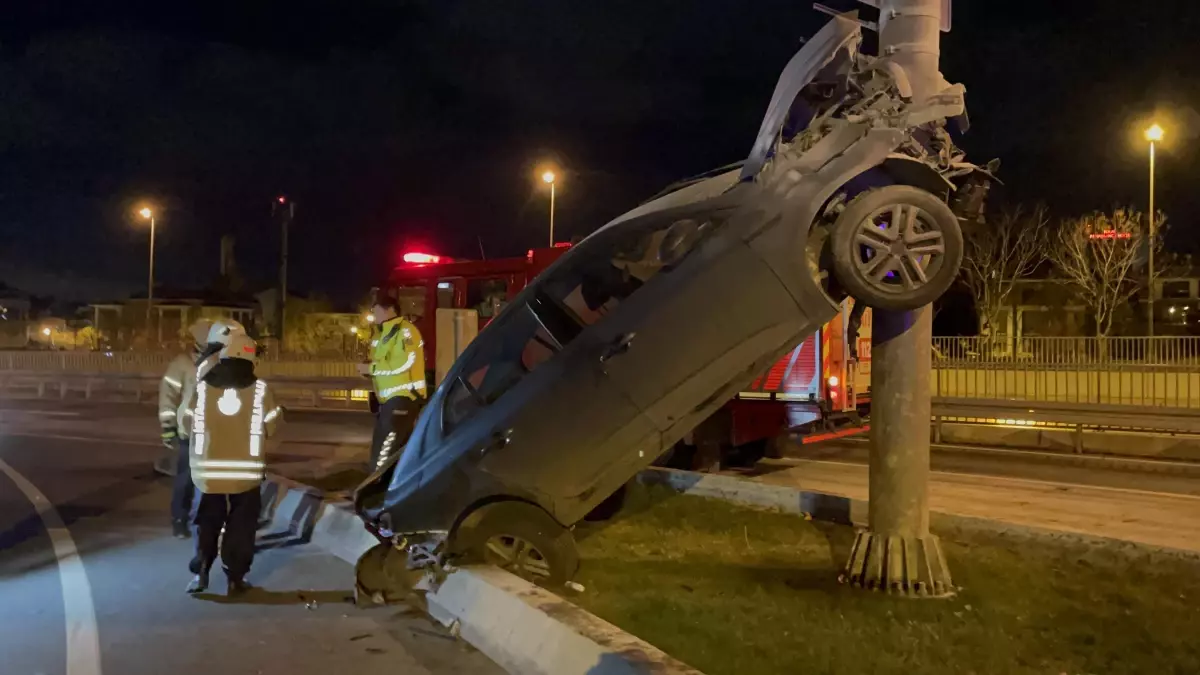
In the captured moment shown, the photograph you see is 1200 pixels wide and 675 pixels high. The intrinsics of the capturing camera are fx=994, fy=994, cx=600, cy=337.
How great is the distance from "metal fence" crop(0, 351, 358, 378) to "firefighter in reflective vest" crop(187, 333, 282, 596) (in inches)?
844

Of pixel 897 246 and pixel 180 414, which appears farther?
pixel 180 414

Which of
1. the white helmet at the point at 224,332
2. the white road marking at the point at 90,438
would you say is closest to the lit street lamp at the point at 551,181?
the white road marking at the point at 90,438

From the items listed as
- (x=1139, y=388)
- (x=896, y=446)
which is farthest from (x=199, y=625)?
(x=1139, y=388)

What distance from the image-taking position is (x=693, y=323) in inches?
211

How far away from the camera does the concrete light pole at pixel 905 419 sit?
18.2 ft

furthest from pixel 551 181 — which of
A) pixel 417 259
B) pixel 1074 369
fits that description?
pixel 1074 369

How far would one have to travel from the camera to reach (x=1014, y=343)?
18.9 metres

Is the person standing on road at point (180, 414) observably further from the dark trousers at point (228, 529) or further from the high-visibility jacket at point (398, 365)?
the dark trousers at point (228, 529)

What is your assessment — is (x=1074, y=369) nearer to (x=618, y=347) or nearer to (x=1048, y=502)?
(x=1048, y=502)

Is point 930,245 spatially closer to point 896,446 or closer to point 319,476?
point 896,446

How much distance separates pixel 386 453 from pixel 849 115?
4.57m

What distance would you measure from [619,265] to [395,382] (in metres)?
2.89

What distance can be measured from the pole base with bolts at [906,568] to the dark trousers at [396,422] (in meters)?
3.79

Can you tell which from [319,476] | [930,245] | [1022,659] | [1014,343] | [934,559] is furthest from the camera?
[1014,343]
